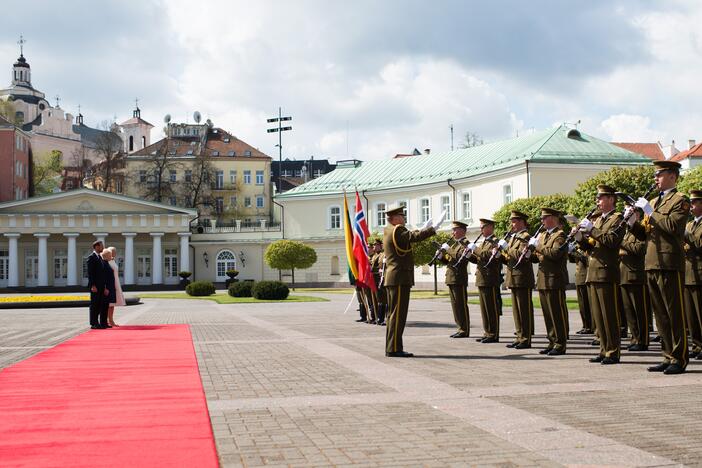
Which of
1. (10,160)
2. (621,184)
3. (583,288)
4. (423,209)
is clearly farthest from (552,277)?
(10,160)

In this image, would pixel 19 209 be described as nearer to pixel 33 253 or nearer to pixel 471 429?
pixel 33 253

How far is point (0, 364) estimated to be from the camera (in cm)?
1005

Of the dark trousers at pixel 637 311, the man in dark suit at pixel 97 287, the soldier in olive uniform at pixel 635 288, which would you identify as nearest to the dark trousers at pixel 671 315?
the soldier in olive uniform at pixel 635 288

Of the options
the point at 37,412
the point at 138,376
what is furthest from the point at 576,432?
the point at 138,376

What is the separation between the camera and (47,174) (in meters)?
87.2

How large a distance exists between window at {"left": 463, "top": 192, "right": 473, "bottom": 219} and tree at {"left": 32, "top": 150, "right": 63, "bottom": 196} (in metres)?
52.6

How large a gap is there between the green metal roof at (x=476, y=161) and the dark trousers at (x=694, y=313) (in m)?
33.2

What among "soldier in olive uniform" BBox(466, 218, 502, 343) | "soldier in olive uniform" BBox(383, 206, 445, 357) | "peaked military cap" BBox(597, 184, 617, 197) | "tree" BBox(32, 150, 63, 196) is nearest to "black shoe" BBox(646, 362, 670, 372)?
"peaked military cap" BBox(597, 184, 617, 197)

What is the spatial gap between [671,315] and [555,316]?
2.37m

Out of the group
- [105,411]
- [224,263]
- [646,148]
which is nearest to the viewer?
[105,411]

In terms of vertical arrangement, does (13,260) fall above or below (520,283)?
above

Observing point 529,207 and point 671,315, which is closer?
point 671,315

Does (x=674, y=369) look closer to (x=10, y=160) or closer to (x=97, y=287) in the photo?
(x=97, y=287)

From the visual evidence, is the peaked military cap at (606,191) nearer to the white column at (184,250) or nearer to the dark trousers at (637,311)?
the dark trousers at (637,311)
